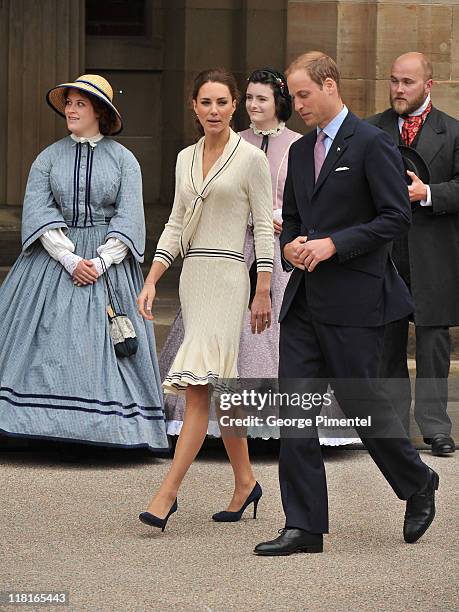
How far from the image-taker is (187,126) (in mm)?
13977

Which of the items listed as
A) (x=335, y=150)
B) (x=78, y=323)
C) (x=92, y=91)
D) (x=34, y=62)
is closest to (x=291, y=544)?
(x=335, y=150)

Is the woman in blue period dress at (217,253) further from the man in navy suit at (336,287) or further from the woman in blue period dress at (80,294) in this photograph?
the woman in blue period dress at (80,294)

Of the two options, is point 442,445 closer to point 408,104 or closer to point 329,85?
point 408,104

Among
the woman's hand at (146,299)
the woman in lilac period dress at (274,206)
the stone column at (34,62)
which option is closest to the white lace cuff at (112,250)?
the woman in lilac period dress at (274,206)

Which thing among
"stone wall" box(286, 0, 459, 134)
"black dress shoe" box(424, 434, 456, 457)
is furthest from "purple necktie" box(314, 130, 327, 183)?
"stone wall" box(286, 0, 459, 134)

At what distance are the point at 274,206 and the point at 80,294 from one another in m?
0.96

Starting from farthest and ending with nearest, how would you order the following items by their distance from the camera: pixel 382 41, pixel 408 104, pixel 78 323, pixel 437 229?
pixel 382 41, pixel 437 229, pixel 408 104, pixel 78 323

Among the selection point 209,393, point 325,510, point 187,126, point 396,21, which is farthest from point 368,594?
point 187,126

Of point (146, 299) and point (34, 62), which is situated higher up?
point (34, 62)

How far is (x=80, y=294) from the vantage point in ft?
26.7

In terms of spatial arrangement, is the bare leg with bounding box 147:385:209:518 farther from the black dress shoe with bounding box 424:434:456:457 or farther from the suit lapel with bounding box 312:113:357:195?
the black dress shoe with bounding box 424:434:456:457

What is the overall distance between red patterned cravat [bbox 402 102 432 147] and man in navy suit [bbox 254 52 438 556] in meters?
2.12

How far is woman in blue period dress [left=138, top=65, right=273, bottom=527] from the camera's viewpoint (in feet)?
22.3

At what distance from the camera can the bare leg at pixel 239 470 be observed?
6.92m
